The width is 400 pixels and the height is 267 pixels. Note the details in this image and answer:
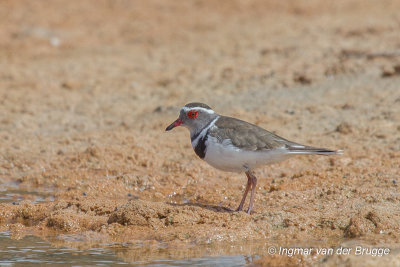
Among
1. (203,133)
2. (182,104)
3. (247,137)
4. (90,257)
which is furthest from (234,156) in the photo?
(182,104)

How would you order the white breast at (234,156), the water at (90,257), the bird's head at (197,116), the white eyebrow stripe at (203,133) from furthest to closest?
1. the bird's head at (197,116)
2. the white eyebrow stripe at (203,133)
3. the white breast at (234,156)
4. the water at (90,257)

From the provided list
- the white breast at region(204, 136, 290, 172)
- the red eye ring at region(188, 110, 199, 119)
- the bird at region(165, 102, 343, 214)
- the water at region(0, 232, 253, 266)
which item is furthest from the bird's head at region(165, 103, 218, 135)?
the water at region(0, 232, 253, 266)

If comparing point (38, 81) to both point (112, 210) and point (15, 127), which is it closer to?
point (15, 127)

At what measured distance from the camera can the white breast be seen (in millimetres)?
7141

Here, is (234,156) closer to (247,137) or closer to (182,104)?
(247,137)

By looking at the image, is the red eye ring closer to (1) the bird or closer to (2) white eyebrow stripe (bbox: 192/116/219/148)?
(2) white eyebrow stripe (bbox: 192/116/219/148)

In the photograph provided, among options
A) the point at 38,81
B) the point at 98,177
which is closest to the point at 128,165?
the point at 98,177

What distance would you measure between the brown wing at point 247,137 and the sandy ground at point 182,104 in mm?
725

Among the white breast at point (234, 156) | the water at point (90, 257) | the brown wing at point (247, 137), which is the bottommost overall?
the water at point (90, 257)

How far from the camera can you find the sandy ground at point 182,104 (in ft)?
23.0

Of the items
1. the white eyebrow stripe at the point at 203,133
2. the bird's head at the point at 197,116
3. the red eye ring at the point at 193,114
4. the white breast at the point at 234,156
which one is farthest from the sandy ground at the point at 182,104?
the red eye ring at the point at 193,114

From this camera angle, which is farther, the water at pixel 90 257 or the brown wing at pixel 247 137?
the brown wing at pixel 247 137

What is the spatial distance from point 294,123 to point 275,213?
409 cm

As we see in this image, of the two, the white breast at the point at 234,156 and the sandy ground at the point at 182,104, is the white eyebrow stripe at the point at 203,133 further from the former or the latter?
the sandy ground at the point at 182,104
